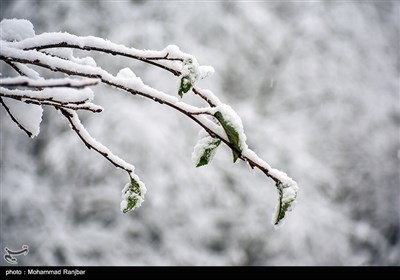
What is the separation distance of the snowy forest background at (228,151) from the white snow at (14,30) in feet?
15.3

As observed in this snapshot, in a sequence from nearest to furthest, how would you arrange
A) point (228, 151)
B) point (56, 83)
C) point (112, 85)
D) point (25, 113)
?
point (56, 83)
point (112, 85)
point (25, 113)
point (228, 151)

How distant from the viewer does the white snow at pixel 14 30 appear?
0.56 metres

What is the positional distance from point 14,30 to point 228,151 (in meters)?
5.01

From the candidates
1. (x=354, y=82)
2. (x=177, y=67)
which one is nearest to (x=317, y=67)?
(x=354, y=82)

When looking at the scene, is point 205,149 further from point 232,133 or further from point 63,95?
point 63,95

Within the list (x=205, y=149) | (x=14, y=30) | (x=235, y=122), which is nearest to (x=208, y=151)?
(x=205, y=149)

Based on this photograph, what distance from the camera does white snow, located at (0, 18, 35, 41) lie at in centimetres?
56

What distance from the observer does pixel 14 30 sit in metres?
0.56

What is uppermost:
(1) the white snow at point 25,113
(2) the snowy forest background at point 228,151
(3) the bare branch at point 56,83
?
(2) the snowy forest background at point 228,151

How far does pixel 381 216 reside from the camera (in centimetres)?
595

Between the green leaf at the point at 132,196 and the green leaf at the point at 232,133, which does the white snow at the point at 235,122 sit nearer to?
the green leaf at the point at 232,133

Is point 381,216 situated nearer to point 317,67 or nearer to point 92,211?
point 317,67

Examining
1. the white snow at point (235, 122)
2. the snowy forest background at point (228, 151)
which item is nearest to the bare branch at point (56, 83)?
the white snow at point (235, 122)

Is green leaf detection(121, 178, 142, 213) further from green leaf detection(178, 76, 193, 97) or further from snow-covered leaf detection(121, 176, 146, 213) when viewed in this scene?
green leaf detection(178, 76, 193, 97)
